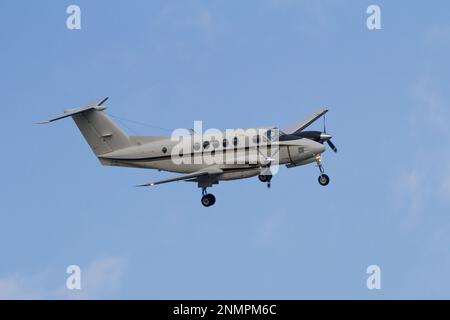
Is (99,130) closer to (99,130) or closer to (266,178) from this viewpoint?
(99,130)

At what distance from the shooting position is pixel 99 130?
68.1 meters

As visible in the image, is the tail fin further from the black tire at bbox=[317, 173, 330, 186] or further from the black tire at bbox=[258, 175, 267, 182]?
the black tire at bbox=[317, 173, 330, 186]

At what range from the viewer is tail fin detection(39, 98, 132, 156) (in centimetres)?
6788

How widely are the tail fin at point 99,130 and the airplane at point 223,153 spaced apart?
445 millimetres

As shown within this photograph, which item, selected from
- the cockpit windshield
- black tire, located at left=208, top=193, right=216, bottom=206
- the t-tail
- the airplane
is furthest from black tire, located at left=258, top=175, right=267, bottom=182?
the t-tail

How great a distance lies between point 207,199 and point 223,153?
2785 millimetres

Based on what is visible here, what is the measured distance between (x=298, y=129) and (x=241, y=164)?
27.1 feet

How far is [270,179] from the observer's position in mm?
62969

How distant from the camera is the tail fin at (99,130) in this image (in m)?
67.9
